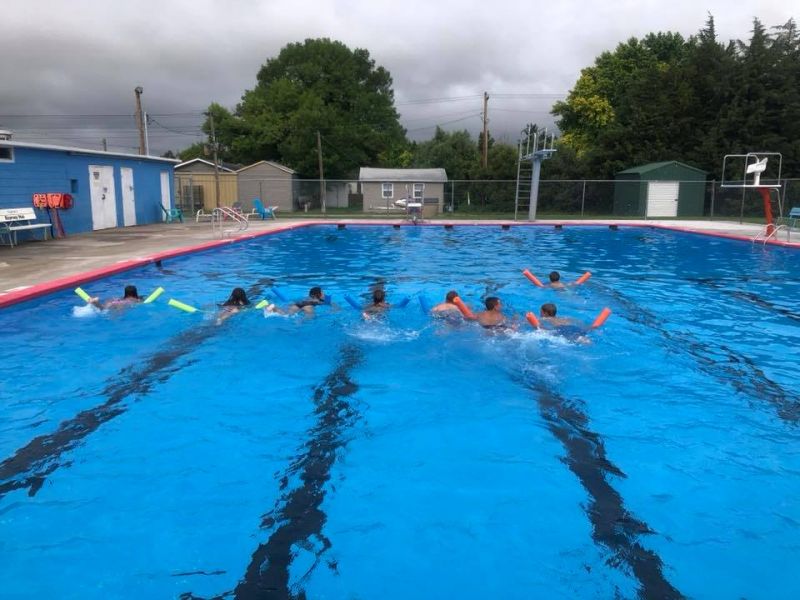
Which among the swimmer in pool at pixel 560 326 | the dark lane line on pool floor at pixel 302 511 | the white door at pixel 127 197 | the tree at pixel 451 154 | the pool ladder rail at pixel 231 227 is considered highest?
the tree at pixel 451 154

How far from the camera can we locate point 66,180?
18.6m

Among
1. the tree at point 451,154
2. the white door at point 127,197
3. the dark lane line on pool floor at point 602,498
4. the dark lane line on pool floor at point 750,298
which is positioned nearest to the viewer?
the dark lane line on pool floor at point 602,498

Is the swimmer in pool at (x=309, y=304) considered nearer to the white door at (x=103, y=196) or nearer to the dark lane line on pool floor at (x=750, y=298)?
the dark lane line on pool floor at (x=750, y=298)

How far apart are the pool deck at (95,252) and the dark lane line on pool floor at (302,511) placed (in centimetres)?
604

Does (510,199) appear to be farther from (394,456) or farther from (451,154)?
(394,456)

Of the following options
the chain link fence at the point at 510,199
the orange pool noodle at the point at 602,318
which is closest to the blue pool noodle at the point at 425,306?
the orange pool noodle at the point at 602,318

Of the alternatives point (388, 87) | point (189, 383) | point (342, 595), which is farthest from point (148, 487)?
point (388, 87)

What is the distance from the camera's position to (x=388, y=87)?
61562mm

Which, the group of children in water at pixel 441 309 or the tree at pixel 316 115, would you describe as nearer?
the group of children in water at pixel 441 309

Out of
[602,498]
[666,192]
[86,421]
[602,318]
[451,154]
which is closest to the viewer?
[602,498]

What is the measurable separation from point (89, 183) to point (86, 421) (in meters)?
17.4

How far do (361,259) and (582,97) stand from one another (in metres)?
32.2

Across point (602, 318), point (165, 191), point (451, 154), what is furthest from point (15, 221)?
point (451, 154)

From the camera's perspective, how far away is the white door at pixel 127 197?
22125 mm
